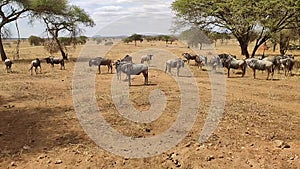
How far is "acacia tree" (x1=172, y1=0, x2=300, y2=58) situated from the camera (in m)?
25.0

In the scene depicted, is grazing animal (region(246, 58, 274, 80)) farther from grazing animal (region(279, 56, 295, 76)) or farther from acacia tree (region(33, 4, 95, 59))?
acacia tree (region(33, 4, 95, 59))

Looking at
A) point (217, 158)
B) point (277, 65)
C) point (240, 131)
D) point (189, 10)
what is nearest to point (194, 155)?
point (217, 158)

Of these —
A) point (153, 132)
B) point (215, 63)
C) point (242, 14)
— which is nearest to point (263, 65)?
point (215, 63)

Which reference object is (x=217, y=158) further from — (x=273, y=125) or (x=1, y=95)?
(x=1, y=95)

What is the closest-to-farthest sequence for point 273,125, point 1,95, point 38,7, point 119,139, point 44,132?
point 119,139, point 44,132, point 273,125, point 1,95, point 38,7

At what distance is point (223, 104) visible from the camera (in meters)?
11.1

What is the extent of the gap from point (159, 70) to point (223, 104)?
372 inches

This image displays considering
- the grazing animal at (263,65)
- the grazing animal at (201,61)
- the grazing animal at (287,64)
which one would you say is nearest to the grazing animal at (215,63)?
the grazing animal at (201,61)

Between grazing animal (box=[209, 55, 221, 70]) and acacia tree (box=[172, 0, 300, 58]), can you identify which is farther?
acacia tree (box=[172, 0, 300, 58])

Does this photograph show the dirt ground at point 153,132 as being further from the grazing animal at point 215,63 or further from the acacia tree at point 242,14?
the acacia tree at point 242,14

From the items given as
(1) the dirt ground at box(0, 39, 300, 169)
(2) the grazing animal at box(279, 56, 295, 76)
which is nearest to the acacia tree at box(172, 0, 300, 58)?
(2) the grazing animal at box(279, 56, 295, 76)

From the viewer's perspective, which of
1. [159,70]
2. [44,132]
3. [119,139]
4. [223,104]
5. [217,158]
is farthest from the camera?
[159,70]

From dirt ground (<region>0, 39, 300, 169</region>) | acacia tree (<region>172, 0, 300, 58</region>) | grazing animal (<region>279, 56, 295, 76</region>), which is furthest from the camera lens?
acacia tree (<region>172, 0, 300, 58</region>)

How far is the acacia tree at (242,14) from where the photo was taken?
81.9 feet
